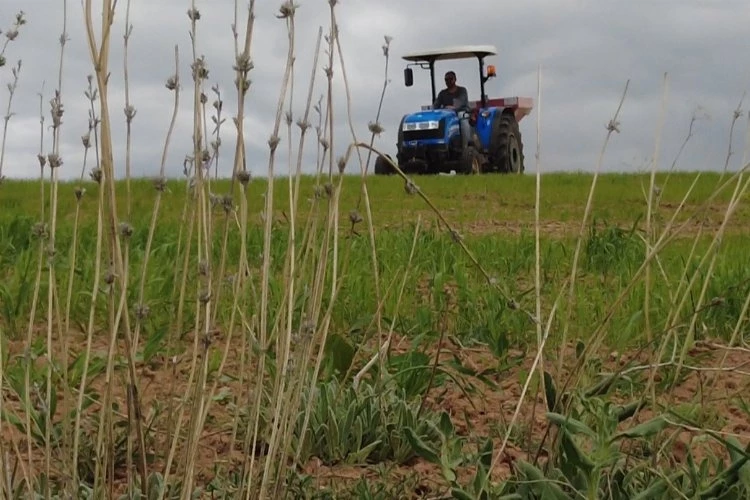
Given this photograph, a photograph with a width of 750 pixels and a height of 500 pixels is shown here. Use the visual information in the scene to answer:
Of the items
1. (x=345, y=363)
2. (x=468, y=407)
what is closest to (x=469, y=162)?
(x=345, y=363)

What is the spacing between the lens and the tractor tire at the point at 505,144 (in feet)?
48.9

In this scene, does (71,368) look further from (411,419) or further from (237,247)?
(237,247)

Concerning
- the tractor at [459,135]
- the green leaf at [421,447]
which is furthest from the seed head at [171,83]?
the tractor at [459,135]

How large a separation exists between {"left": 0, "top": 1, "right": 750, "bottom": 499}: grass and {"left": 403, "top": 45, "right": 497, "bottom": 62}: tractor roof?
32.8 ft

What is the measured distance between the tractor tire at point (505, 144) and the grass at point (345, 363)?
9.87 m

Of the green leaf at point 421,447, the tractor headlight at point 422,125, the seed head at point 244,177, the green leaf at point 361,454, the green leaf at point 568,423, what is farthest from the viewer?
the tractor headlight at point 422,125

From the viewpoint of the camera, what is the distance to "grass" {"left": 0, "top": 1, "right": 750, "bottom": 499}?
1.58m

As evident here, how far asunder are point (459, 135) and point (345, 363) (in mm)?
11900

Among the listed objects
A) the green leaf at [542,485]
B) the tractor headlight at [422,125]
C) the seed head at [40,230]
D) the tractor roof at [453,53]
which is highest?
the tractor roof at [453,53]

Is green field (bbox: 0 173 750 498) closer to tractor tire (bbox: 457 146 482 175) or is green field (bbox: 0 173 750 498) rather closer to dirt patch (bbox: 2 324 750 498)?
dirt patch (bbox: 2 324 750 498)

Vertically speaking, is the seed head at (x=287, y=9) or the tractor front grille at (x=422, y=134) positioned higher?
the tractor front grille at (x=422, y=134)

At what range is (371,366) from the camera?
256cm

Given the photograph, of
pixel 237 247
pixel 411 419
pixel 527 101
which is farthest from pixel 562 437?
pixel 527 101

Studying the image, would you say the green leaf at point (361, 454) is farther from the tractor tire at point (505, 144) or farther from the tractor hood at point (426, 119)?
the tractor tire at point (505, 144)
